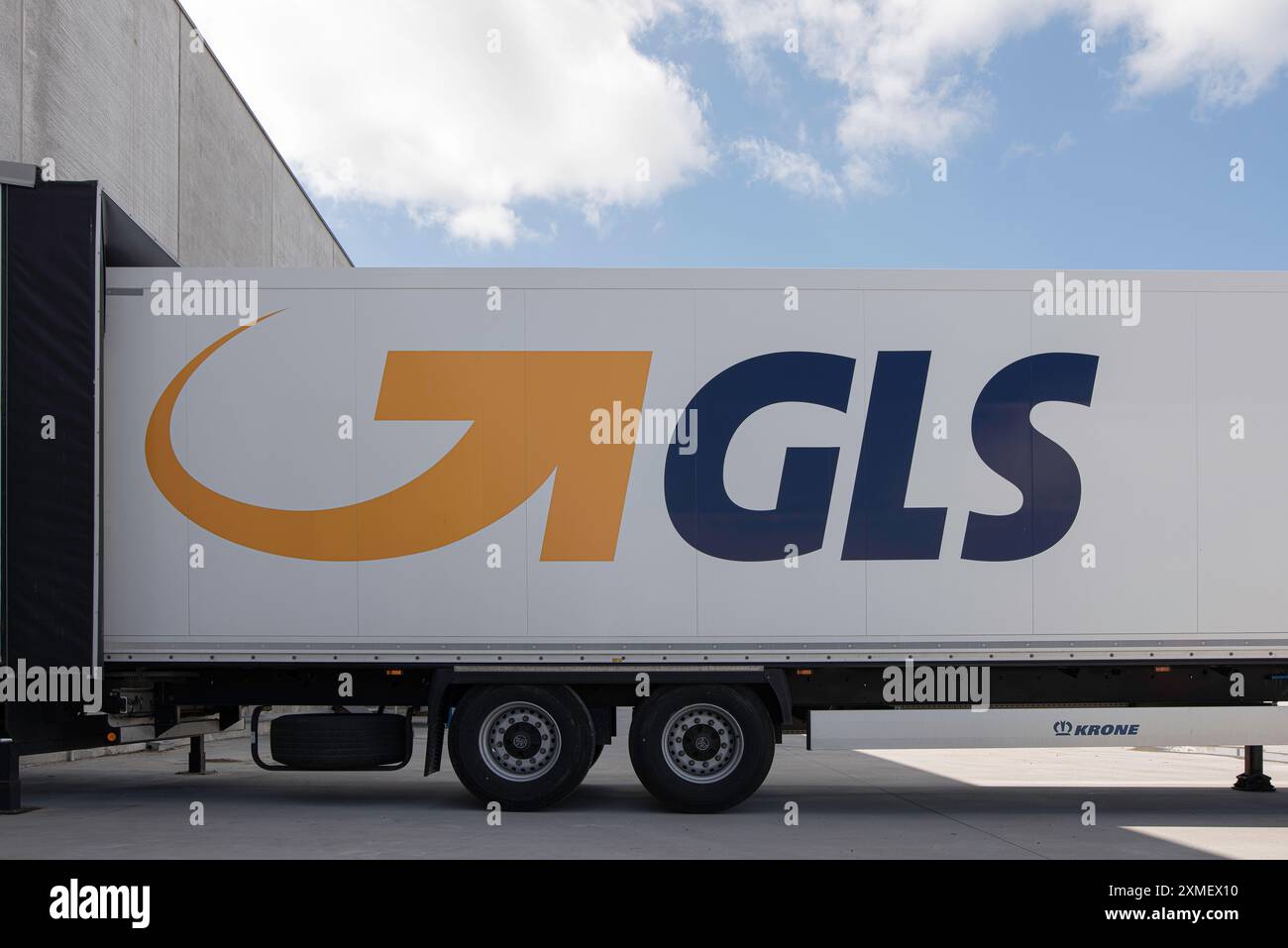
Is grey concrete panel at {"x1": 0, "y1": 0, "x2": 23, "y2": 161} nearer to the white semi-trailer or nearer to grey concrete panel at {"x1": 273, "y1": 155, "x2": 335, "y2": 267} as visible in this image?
the white semi-trailer

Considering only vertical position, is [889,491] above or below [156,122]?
below

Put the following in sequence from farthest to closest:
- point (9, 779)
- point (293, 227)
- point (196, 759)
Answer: point (293, 227)
point (196, 759)
point (9, 779)

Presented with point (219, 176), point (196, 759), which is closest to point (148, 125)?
point (219, 176)

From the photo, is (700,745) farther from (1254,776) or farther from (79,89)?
(79,89)

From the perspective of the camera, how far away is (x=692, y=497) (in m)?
8.22

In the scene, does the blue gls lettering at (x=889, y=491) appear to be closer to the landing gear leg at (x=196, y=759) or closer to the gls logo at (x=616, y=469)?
the gls logo at (x=616, y=469)

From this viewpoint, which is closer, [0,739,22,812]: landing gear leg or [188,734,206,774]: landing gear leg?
[0,739,22,812]: landing gear leg

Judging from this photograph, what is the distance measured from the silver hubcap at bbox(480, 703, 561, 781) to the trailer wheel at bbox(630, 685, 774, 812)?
0.70 m

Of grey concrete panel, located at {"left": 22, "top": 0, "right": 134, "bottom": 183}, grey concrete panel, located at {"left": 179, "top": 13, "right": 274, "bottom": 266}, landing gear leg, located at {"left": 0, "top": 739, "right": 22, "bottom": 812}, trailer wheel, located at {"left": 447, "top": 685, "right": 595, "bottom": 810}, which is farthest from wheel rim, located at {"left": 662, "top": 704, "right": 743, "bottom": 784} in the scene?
grey concrete panel, located at {"left": 179, "top": 13, "right": 274, "bottom": 266}

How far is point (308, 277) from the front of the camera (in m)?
8.38

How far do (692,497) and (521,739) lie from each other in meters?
2.34

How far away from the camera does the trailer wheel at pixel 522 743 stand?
27.0ft

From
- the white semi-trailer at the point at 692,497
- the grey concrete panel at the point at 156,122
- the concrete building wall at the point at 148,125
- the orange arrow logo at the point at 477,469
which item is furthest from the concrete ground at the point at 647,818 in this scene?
the grey concrete panel at the point at 156,122

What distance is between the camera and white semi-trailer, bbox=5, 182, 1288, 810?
26.9 feet
